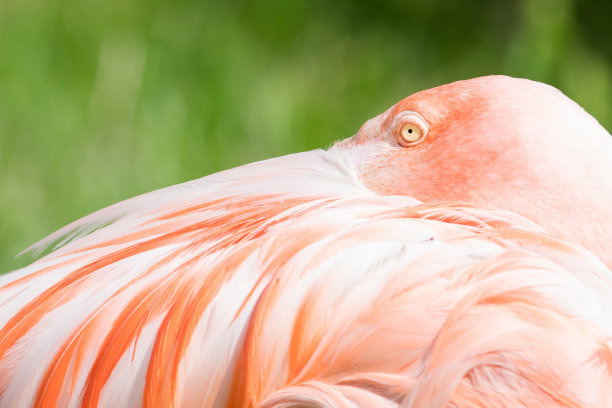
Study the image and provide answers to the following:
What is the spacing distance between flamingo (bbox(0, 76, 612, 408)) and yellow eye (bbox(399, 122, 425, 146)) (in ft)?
0.60

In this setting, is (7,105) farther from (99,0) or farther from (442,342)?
(442,342)

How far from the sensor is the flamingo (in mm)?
625

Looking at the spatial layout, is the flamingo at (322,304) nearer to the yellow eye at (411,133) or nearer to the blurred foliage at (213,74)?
the yellow eye at (411,133)

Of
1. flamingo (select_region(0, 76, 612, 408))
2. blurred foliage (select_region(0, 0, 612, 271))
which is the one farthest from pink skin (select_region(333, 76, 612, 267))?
blurred foliage (select_region(0, 0, 612, 271))

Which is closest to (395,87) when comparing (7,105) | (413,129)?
(7,105)

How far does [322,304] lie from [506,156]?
0.36 m

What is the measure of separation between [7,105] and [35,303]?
1.44m

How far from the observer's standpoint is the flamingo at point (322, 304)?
62 cm

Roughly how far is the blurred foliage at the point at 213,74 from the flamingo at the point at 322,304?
1.06 meters

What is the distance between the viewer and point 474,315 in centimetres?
64

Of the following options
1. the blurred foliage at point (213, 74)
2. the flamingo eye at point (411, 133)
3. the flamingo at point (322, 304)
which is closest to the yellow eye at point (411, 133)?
the flamingo eye at point (411, 133)

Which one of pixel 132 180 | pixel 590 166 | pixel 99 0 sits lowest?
pixel 132 180

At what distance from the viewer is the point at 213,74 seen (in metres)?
2.27

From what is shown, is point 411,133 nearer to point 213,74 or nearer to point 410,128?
point 410,128
